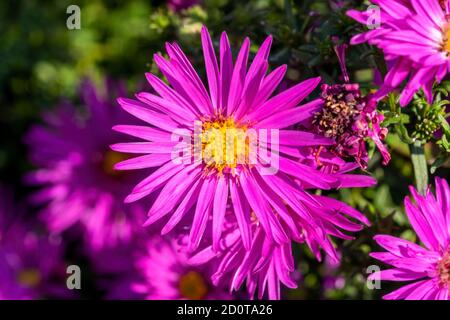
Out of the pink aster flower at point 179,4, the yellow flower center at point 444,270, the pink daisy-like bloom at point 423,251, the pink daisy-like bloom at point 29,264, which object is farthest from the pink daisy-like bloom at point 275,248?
the pink daisy-like bloom at point 29,264

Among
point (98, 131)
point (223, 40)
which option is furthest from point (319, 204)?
point (98, 131)

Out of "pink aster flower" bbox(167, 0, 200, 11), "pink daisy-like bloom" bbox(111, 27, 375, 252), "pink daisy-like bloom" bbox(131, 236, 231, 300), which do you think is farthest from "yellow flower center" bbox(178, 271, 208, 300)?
"pink aster flower" bbox(167, 0, 200, 11)

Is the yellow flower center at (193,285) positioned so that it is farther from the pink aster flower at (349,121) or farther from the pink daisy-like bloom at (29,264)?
the pink aster flower at (349,121)

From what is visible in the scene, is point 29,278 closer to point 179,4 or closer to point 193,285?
point 193,285

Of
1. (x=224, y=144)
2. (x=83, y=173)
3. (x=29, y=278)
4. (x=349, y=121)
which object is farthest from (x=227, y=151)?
(x=29, y=278)

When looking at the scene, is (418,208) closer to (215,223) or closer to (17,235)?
(215,223)

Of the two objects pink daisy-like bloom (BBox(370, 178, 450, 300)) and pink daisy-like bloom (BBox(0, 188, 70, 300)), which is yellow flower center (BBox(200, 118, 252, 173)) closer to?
pink daisy-like bloom (BBox(370, 178, 450, 300))
